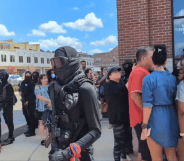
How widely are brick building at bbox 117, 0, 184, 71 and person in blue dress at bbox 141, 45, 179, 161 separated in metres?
3.67

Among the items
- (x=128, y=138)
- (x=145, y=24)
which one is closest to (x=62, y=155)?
(x=128, y=138)

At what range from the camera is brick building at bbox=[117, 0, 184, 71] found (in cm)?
589

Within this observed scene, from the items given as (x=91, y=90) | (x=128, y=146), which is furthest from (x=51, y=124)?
(x=128, y=146)

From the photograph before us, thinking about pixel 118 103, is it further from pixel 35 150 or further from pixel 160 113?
pixel 35 150

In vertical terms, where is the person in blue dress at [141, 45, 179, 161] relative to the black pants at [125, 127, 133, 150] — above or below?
above

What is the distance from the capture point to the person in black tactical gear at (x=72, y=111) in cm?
171

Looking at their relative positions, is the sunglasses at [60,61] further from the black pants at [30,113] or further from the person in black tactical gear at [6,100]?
the black pants at [30,113]

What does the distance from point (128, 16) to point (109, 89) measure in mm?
3404

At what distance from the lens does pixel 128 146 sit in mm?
4082

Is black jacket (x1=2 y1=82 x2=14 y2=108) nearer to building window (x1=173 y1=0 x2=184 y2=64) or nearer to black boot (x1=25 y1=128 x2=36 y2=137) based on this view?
black boot (x1=25 y1=128 x2=36 y2=137)

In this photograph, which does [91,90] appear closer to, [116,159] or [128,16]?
[116,159]

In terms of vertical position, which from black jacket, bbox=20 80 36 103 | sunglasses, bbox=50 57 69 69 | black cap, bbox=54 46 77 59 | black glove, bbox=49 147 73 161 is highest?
black cap, bbox=54 46 77 59

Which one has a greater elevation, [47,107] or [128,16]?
[128,16]

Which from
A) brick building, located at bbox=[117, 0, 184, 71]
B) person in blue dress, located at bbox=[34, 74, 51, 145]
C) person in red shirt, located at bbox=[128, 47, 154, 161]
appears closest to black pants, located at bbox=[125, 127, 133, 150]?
person in red shirt, located at bbox=[128, 47, 154, 161]
